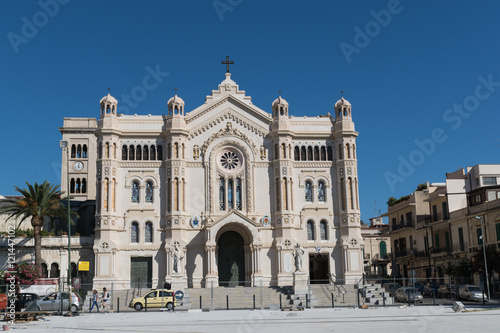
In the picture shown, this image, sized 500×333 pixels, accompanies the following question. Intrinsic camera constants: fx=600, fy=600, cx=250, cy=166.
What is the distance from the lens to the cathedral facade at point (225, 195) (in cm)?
5406

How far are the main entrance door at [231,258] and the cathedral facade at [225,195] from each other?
9 cm

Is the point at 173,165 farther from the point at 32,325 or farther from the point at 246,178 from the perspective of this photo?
the point at 32,325

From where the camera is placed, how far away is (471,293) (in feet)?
152

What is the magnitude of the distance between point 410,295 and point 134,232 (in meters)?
24.9

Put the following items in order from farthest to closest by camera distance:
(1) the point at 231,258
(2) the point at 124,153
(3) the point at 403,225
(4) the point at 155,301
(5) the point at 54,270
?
(3) the point at 403,225, (2) the point at 124,153, (1) the point at 231,258, (5) the point at 54,270, (4) the point at 155,301

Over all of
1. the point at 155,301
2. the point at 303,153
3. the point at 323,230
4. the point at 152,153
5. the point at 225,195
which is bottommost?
the point at 155,301

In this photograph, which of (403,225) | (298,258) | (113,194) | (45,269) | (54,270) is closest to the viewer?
(298,258)

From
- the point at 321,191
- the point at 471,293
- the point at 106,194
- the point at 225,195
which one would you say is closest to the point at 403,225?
the point at 321,191

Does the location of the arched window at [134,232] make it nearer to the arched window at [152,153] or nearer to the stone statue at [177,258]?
the stone statue at [177,258]

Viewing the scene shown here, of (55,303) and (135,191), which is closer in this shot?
(55,303)

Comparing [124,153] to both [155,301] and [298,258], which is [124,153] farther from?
[298,258]

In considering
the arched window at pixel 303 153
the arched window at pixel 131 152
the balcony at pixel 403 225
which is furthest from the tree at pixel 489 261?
the arched window at pixel 131 152

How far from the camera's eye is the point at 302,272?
4962cm

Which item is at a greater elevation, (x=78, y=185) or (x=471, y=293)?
(x=78, y=185)
